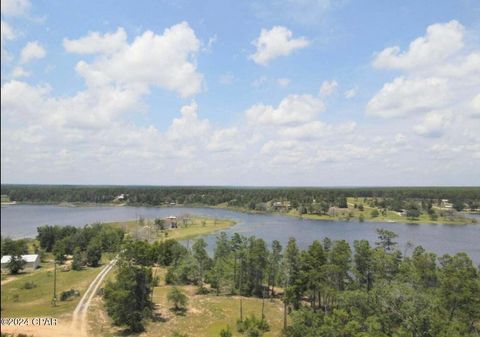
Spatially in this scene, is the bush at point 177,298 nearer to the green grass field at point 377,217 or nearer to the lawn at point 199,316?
the lawn at point 199,316

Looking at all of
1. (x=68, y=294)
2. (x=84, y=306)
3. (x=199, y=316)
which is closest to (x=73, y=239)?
(x=68, y=294)

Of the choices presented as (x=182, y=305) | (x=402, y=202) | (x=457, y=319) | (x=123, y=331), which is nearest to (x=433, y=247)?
(x=457, y=319)

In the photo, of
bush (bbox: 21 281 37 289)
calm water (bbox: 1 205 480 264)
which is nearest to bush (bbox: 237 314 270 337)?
bush (bbox: 21 281 37 289)

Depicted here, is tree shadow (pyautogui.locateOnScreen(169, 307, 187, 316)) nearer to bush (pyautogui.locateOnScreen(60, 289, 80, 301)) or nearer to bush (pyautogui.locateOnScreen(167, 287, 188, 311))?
bush (pyautogui.locateOnScreen(167, 287, 188, 311))

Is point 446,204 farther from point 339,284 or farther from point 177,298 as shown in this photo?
point 177,298

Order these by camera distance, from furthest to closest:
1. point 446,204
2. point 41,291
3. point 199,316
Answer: point 446,204, point 41,291, point 199,316

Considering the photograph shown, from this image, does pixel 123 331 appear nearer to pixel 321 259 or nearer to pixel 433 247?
pixel 321 259
